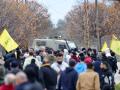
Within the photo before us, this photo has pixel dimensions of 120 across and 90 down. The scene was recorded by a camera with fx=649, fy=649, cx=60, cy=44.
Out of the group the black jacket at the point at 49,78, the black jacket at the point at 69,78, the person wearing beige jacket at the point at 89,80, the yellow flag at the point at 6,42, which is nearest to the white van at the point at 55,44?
the yellow flag at the point at 6,42

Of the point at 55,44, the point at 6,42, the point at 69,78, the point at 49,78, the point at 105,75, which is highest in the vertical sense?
the point at 6,42

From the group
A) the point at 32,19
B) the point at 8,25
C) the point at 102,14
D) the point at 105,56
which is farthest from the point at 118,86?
the point at 102,14

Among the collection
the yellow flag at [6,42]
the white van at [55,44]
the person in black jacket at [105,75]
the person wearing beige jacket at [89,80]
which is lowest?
the white van at [55,44]

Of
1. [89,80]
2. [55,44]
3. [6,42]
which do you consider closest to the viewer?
[89,80]

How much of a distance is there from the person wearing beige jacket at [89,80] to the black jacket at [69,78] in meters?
0.55

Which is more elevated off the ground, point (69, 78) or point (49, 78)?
point (49, 78)

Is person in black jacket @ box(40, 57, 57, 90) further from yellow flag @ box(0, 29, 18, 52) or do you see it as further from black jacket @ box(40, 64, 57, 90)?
yellow flag @ box(0, 29, 18, 52)

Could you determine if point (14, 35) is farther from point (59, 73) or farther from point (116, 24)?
point (59, 73)

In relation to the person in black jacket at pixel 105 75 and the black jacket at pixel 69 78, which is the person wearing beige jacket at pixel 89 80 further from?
the person in black jacket at pixel 105 75

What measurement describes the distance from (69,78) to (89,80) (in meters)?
0.78

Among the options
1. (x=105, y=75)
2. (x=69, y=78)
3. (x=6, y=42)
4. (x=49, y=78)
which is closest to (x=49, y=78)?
(x=49, y=78)

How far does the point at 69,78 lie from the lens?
17.4 meters

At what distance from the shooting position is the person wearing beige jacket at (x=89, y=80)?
16.7 metres

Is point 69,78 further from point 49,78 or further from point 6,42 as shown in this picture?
point 6,42
